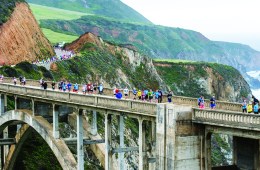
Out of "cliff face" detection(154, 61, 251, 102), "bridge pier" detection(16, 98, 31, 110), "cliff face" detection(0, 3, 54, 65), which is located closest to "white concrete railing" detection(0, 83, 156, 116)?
"bridge pier" detection(16, 98, 31, 110)

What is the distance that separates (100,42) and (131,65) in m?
10.4

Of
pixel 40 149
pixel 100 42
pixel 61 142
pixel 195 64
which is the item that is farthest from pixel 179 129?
pixel 195 64

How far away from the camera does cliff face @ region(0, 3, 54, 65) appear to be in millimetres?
77125

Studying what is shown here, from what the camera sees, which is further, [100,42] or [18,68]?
[100,42]

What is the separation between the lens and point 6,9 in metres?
84.1

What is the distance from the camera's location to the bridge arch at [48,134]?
33.3 m

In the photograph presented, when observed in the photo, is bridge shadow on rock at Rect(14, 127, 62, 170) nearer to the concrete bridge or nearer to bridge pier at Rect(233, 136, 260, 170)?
the concrete bridge

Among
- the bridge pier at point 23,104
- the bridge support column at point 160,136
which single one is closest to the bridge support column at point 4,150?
the bridge pier at point 23,104

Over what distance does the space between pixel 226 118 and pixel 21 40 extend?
68.1 meters

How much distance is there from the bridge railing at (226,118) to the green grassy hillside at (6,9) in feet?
209

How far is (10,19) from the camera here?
82250mm

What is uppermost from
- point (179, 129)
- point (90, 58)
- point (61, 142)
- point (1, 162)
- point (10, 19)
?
point (10, 19)

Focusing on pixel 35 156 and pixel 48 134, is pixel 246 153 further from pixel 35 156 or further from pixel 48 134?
pixel 35 156

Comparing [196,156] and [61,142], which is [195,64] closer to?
[61,142]
